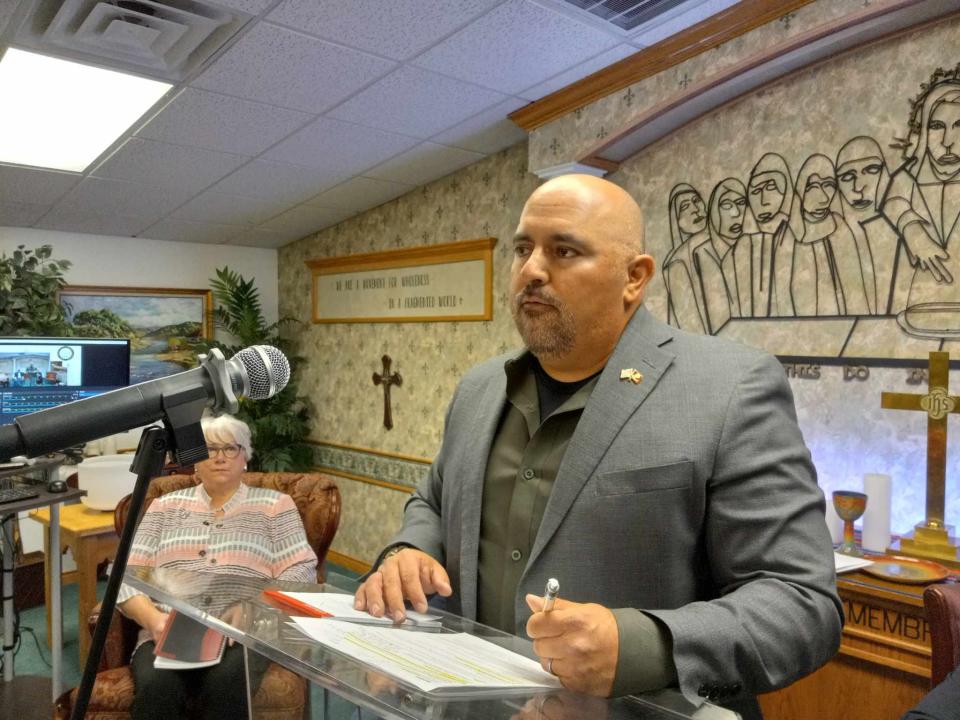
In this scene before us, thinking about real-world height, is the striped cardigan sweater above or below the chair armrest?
above

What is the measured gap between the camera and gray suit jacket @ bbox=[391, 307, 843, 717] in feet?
3.19

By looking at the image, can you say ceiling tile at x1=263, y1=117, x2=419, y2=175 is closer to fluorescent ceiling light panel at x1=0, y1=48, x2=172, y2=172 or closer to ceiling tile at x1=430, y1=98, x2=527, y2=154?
ceiling tile at x1=430, y1=98, x2=527, y2=154

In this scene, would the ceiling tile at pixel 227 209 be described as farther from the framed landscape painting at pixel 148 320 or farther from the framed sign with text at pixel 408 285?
the framed landscape painting at pixel 148 320

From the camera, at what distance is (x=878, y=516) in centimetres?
246

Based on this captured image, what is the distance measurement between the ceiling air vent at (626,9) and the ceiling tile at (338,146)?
1.36 metres

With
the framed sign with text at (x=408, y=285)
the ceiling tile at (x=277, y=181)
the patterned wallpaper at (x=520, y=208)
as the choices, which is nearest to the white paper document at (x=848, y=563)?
the patterned wallpaper at (x=520, y=208)

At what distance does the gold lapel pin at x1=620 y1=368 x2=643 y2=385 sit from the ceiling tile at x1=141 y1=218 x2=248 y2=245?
450cm

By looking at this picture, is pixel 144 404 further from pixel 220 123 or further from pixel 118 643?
pixel 220 123

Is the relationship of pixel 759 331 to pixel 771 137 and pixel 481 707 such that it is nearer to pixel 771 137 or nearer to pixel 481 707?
pixel 771 137

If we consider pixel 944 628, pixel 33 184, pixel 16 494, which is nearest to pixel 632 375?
pixel 944 628

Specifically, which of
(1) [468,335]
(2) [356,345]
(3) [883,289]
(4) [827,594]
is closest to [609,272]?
(4) [827,594]

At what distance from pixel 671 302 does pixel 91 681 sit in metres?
2.95

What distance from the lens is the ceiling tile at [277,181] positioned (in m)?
4.11

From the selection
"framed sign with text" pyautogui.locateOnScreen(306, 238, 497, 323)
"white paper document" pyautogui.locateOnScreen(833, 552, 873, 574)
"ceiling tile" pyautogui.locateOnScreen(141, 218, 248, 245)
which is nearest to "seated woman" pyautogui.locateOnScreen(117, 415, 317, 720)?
"white paper document" pyautogui.locateOnScreen(833, 552, 873, 574)
